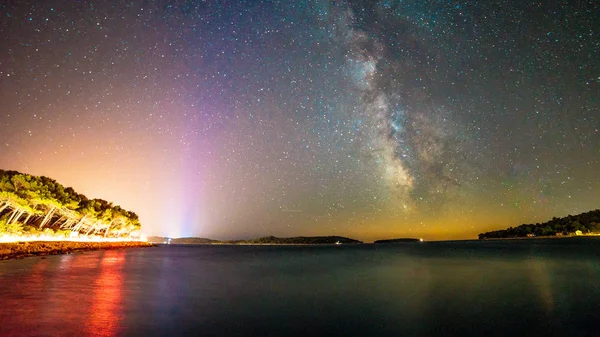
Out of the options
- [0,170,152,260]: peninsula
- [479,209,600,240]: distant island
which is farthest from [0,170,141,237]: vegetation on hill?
[479,209,600,240]: distant island

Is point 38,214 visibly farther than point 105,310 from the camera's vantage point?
Yes

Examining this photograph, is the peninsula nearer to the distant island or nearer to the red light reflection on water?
the red light reflection on water

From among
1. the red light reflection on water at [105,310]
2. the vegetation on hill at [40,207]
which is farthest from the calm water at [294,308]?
the vegetation on hill at [40,207]

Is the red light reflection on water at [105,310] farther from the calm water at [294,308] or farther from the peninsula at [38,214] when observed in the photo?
the peninsula at [38,214]

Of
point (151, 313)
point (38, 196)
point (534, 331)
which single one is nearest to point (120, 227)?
point (38, 196)

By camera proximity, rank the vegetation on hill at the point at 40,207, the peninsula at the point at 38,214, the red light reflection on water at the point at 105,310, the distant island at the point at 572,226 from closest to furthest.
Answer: the red light reflection on water at the point at 105,310
the peninsula at the point at 38,214
the vegetation on hill at the point at 40,207
the distant island at the point at 572,226

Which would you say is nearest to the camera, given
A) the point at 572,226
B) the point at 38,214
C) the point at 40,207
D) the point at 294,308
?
the point at 294,308

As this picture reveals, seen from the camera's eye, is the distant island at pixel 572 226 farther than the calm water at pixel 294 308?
Yes

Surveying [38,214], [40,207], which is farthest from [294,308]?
[40,207]

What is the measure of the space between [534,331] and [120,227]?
102 meters

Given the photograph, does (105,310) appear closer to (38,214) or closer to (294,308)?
(294,308)

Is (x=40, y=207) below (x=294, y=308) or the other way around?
the other way around

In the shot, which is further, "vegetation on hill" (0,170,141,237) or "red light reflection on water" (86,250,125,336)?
"vegetation on hill" (0,170,141,237)

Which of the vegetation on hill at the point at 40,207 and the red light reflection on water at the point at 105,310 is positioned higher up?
the vegetation on hill at the point at 40,207
